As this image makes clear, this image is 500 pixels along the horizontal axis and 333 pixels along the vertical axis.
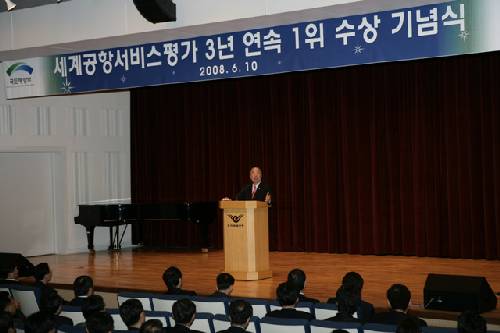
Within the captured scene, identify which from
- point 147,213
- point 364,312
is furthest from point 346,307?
point 147,213

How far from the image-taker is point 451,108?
40.2 ft

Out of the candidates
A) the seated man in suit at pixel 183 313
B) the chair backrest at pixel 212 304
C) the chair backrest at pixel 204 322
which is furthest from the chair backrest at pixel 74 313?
the seated man in suit at pixel 183 313

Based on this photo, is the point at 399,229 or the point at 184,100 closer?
the point at 399,229

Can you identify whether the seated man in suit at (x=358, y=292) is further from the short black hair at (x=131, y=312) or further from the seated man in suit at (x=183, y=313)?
the short black hair at (x=131, y=312)

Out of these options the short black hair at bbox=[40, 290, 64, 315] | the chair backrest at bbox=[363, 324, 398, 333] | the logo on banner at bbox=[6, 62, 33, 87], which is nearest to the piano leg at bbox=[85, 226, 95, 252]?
the logo on banner at bbox=[6, 62, 33, 87]

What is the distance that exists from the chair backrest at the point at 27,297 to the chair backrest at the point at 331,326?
324cm

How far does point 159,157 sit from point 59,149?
6.49 feet

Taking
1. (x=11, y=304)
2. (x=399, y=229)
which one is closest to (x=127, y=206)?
(x=399, y=229)

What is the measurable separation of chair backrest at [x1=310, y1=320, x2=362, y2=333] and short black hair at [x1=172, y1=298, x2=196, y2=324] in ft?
2.63

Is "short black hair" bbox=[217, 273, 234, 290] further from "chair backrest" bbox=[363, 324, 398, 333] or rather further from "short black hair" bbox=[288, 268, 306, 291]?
"chair backrest" bbox=[363, 324, 398, 333]

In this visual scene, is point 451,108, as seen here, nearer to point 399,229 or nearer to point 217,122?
point 399,229

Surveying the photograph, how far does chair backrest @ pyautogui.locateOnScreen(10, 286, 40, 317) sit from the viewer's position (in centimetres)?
770

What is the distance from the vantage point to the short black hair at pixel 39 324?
502 cm

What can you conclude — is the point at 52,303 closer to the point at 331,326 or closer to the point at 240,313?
the point at 240,313
